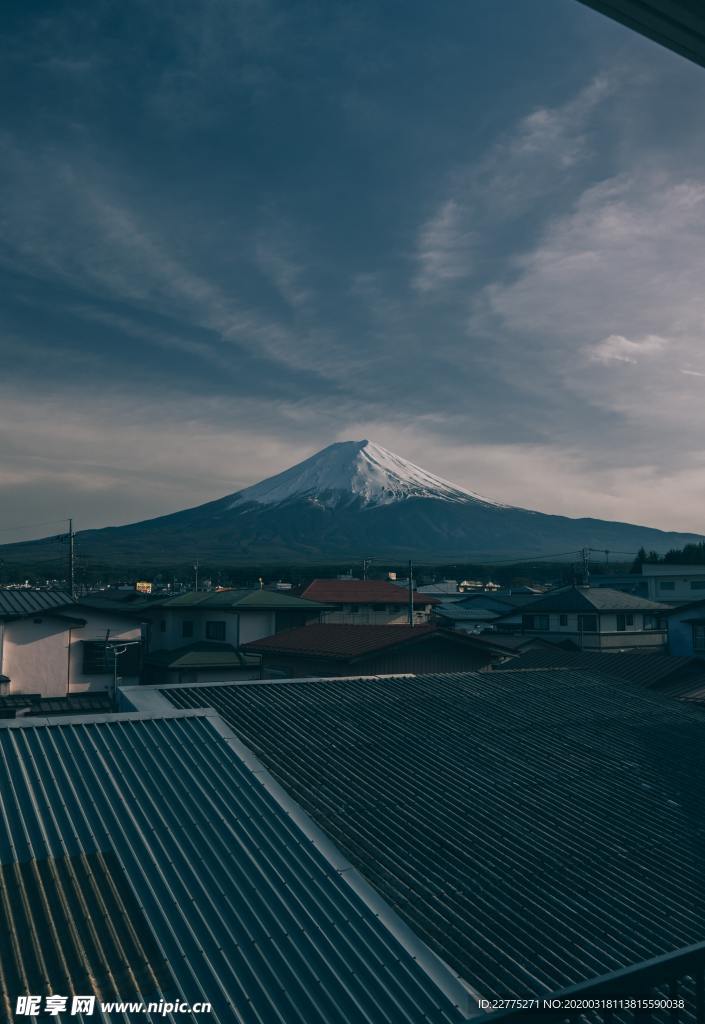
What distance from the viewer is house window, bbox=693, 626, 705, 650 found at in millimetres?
31500

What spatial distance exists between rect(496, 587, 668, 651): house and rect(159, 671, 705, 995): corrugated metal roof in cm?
2383

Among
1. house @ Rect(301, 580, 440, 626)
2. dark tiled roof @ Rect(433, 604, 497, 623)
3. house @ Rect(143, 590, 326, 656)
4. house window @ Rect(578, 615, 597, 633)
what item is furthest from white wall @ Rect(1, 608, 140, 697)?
dark tiled roof @ Rect(433, 604, 497, 623)

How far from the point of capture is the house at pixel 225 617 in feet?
105

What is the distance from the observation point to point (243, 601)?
1270 inches

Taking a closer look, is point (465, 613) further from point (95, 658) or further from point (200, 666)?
point (95, 658)

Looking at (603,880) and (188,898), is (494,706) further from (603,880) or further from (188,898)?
(188,898)

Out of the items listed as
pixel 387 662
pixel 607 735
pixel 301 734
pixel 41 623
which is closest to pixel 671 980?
pixel 301 734

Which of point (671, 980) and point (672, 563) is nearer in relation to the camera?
point (671, 980)

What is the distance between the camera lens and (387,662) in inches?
717

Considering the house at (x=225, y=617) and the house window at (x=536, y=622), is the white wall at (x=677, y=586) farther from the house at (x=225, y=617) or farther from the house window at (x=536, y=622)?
the house at (x=225, y=617)

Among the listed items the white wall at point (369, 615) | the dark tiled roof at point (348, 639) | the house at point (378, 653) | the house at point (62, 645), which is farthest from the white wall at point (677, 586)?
the house at point (62, 645)

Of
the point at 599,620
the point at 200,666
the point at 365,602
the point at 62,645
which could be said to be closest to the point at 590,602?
the point at 599,620

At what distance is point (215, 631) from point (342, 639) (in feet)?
45.8

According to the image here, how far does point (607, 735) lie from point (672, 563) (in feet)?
223
